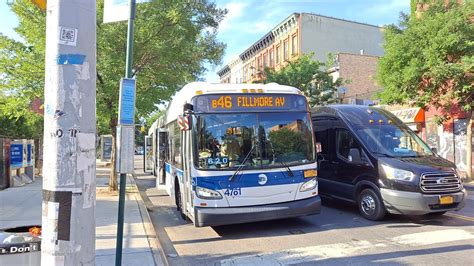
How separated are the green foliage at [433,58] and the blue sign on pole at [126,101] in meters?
14.6

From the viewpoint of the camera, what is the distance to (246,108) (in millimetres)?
8164

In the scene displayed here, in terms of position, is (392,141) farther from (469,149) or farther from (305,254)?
(469,149)

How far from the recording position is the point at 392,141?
9258 millimetres

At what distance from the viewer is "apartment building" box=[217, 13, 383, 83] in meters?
41.0

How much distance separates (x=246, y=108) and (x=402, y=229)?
12.4 ft

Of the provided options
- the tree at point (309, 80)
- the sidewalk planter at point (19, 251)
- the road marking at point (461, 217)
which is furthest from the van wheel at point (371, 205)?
the tree at point (309, 80)

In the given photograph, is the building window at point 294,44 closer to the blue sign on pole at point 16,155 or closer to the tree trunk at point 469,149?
the tree trunk at point 469,149

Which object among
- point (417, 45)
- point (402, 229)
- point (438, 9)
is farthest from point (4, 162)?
point (438, 9)

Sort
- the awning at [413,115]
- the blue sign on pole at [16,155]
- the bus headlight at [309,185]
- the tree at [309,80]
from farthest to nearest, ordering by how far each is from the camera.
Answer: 1. the tree at [309,80]
2. the awning at [413,115]
3. the blue sign on pole at [16,155]
4. the bus headlight at [309,185]

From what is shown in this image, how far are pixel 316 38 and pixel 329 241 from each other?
36.4 m

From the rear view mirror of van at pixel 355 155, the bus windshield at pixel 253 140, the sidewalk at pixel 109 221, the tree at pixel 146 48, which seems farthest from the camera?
the tree at pixel 146 48

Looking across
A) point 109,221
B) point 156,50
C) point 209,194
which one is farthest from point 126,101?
point 156,50

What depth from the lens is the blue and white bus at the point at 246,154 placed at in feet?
25.2

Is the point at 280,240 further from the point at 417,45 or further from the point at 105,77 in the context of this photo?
the point at 417,45
